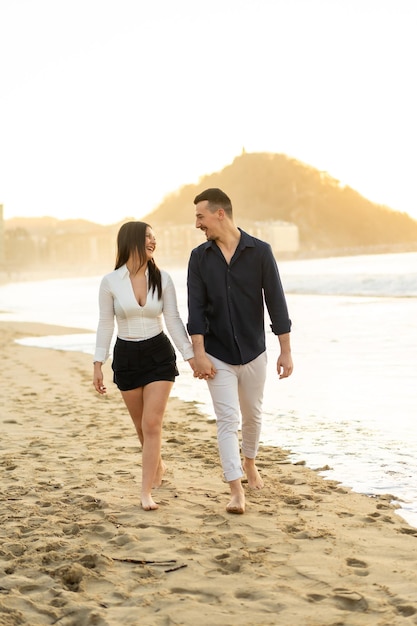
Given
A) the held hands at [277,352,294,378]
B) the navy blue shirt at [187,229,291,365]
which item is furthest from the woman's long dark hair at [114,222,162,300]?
the held hands at [277,352,294,378]

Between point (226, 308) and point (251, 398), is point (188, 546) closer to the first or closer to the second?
point (251, 398)

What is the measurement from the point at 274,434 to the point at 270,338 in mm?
8918

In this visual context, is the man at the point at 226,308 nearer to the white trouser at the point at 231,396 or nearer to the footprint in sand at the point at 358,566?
the white trouser at the point at 231,396

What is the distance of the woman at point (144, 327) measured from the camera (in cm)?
477

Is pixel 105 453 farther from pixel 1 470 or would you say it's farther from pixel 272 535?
pixel 272 535

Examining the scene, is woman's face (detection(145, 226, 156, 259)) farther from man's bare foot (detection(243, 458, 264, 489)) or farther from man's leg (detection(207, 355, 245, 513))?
man's bare foot (detection(243, 458, 264, 489))

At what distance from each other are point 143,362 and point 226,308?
59cm

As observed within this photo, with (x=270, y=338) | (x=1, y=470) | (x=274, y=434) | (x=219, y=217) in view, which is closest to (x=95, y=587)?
(x=219, y=217)

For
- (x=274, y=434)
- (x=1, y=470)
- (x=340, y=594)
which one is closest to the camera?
(x=340, y=594)

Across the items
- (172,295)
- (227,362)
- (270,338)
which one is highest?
(172,295)

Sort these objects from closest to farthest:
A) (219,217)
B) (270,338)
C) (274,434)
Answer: (219,217) < (274,434) < (270,338)

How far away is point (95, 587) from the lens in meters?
3.65

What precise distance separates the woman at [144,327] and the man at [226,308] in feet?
0.46

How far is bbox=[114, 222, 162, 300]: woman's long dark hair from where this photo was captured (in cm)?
474
